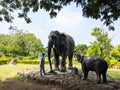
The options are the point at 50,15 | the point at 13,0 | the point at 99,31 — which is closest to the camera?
the point at 50,15

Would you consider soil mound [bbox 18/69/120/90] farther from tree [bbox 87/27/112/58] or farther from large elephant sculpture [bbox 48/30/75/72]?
tree [bbox 87/27/112/58]

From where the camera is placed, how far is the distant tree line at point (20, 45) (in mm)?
56406

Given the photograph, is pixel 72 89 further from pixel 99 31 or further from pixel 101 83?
pixel 99 31

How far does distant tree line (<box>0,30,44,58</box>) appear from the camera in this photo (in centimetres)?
5641

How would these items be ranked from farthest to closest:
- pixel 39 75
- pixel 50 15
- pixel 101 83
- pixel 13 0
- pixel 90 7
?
pixel 39 75, pixel 101 83, pixel 13 0, pixel 50 15, pixel 90 7

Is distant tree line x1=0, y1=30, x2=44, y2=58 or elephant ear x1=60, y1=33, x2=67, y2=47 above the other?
distant tree line x1=0, y1=30, x2=44, y2=58

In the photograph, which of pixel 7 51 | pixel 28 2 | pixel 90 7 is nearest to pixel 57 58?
pixel 28 2

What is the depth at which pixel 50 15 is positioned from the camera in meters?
10.4

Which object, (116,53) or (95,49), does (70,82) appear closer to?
(95,49)

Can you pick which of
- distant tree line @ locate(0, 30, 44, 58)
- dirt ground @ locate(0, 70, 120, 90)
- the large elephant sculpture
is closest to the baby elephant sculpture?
dirt ground @ locate(0, 70, 120, 90)

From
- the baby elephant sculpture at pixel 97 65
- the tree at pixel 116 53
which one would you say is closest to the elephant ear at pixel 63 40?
the baby elephant sculpture at pixel 97 65

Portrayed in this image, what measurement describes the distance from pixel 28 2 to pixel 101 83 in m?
4.44

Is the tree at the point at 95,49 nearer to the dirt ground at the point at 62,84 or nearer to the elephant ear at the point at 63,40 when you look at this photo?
the elephant ear at the point at 63,40

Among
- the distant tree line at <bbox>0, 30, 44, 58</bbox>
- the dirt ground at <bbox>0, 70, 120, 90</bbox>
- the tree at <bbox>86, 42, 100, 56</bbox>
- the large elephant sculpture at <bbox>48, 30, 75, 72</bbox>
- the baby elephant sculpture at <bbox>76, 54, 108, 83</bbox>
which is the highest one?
the distant tree line at <bbox>0, 30, 44, 58</bbox>
